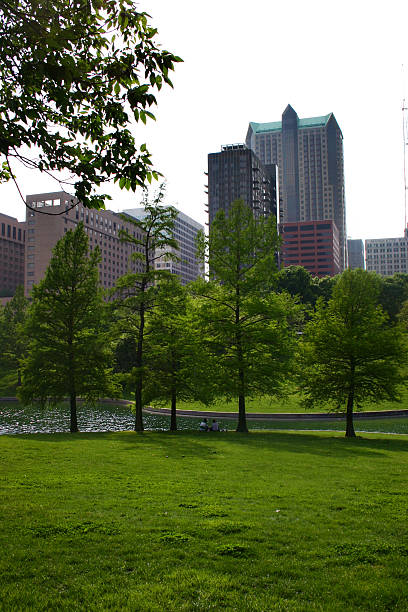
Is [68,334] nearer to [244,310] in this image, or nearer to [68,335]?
[68,335]

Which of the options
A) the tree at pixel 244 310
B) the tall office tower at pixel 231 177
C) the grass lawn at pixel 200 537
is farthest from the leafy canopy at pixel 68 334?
the tall office tower at pixel 231 177

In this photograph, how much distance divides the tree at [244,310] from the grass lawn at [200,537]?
13182 millimetres

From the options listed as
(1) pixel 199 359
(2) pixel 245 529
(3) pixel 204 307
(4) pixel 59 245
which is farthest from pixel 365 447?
(4) pixel 59 245

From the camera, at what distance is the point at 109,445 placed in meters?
22.8

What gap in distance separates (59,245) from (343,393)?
73.0 feet

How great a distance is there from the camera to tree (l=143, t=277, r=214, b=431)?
3070 centimetres

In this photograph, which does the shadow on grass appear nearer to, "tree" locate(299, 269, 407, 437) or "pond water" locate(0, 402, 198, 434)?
"tree" locate(299, 269, 407, 437)

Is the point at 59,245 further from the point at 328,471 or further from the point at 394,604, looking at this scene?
the point at 394,604

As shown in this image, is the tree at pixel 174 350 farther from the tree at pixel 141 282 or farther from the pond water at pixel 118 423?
the pond water at pixel 118 423

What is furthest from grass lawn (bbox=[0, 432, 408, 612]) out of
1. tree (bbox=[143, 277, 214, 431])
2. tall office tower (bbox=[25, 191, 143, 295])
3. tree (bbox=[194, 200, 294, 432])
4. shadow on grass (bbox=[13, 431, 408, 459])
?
tall office tower (bbox=[25, 191, 143, 295])

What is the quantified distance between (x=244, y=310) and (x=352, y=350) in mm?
7211

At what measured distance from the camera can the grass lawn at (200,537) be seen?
6168mm

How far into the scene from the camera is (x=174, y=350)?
32.8 meters

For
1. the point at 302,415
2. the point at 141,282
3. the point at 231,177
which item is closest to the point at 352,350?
the point at 141,282
